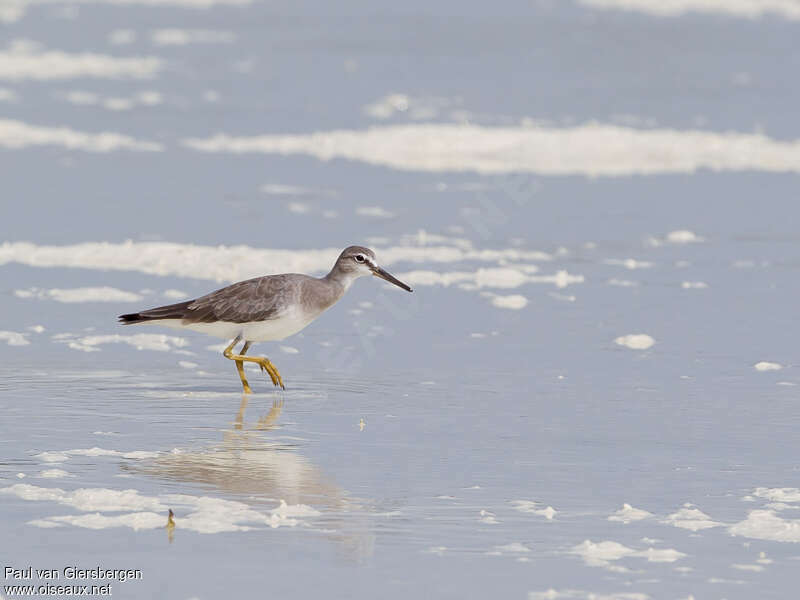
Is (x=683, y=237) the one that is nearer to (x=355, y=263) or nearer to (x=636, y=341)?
(x=636, y=341)

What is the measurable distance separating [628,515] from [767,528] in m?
0.76

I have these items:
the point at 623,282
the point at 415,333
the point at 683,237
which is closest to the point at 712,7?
the point at 683,237

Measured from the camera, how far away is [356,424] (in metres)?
12.2

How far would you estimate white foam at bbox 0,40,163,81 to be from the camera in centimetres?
3500

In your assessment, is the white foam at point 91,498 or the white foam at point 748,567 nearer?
the white foam at point 748,567

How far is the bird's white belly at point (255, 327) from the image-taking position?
14000 millimetres

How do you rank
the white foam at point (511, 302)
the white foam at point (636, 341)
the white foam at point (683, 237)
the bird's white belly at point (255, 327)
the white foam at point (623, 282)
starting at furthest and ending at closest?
the white foam at point (683, 237) → the white foam at point (623, 282) → the white foam at point (511, 302) → the white foam at point (636, 341) → the bird's white belly at point (255, 327)

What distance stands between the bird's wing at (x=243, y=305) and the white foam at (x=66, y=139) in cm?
1233

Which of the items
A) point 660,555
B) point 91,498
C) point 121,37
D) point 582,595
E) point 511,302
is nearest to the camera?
point 582,595

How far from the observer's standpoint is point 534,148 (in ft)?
87.8

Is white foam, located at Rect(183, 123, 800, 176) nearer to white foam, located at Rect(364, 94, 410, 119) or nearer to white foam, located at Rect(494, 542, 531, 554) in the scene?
white foam, located at Rect(364, 94, 410, 119)

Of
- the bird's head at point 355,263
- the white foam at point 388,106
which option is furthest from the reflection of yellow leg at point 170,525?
the white foam at point 388,106

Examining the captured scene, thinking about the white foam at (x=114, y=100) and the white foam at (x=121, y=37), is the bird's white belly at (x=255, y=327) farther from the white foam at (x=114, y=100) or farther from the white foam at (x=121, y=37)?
the white foam at (x=121, y=37)

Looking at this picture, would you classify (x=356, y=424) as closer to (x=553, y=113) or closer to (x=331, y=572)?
(x=331, y=572)
